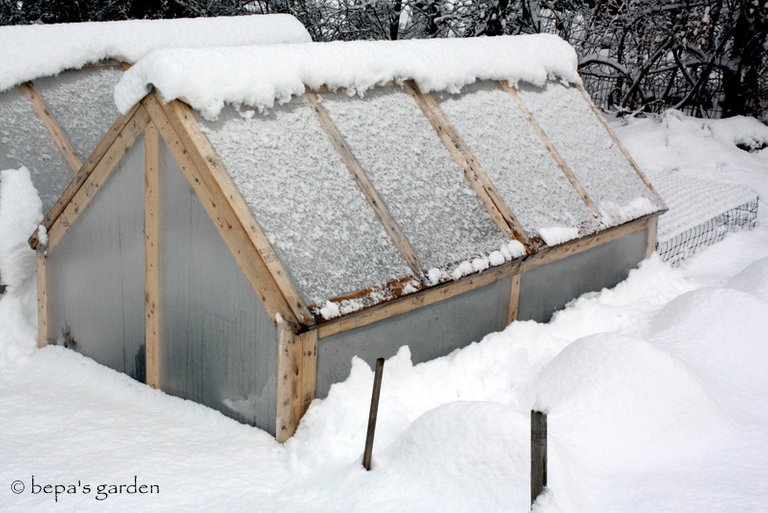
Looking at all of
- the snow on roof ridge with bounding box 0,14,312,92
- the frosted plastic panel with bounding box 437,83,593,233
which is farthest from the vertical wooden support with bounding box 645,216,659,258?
the snow on roof ridge with bounding box 0,14,312,92

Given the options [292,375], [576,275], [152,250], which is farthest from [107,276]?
[576,275]

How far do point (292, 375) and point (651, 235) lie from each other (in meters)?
4.12

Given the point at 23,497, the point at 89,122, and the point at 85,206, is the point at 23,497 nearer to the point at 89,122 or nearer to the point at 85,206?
the point at 85,206

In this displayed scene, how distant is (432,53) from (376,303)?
2269 millimetres

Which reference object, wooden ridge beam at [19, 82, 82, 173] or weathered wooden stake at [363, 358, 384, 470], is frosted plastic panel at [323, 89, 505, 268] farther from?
wooden ridge beam at [19, 82, 82, 173]

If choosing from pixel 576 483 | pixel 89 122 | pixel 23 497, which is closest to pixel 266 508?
pixel 23 497

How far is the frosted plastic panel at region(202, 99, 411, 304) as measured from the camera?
4426mm

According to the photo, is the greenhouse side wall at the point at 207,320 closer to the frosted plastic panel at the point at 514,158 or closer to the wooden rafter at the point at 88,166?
the wooden rafter at the point at 88,166

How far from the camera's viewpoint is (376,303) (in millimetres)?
4559

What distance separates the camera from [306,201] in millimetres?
4691

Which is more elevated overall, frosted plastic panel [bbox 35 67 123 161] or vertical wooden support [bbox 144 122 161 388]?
frosted plastic panel [bbox 35 67 123 161]

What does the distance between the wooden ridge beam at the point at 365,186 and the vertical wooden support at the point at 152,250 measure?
40.0 inches

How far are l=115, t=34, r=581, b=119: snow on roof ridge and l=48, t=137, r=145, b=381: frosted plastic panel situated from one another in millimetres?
467

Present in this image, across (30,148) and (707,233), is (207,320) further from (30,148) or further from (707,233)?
(707,233)
